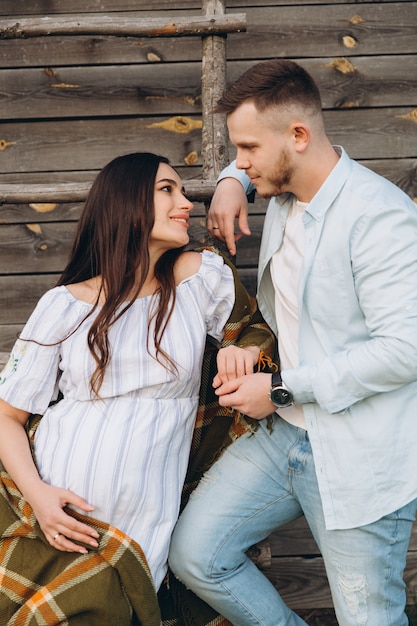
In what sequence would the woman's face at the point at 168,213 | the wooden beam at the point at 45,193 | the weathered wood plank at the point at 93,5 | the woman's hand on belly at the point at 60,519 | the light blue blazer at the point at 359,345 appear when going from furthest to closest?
the weathered wood plank at the point at 93,5, the wooden beam at the point at 45,193, the woman's face at the point at 168,213, the woman's hand on belly at the point at 60,519, the light blue blazer at the point at 359,345

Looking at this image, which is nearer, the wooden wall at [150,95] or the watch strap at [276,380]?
the watch strap at [276,380]

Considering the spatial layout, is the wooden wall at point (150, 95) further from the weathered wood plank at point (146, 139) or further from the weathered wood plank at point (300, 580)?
the weathered wood plank at point (300, 580)

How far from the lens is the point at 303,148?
211cm

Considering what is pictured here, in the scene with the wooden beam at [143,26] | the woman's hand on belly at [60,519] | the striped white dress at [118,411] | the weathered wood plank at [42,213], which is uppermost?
the wooden beam at [143,26]

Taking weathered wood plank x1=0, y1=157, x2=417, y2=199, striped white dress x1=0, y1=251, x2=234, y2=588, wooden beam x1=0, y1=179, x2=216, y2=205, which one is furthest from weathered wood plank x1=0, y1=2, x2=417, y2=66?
striped white dress x1=0, y1=251, x2=234, y2=588

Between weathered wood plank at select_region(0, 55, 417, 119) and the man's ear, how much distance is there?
1.20 meters

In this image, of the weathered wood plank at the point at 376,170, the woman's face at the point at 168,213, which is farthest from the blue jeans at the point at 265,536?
the weathered wood plank at the point at 376,170

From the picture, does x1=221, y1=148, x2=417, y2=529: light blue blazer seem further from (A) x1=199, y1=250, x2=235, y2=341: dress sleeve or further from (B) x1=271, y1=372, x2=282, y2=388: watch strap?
(A) x1=199, y1=250, x2=235, y2=341: dress sleeve

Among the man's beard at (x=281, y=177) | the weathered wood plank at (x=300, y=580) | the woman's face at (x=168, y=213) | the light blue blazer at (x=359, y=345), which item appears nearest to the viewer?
the light blue blazer at (x=359, y=345)

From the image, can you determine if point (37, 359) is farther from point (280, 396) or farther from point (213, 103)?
point (213, 103)

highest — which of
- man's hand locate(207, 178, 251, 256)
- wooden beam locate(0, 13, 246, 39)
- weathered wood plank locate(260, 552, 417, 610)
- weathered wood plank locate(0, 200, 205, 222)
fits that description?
wooden beam locate(0, 13, 246, 39)

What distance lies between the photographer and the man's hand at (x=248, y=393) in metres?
2.06

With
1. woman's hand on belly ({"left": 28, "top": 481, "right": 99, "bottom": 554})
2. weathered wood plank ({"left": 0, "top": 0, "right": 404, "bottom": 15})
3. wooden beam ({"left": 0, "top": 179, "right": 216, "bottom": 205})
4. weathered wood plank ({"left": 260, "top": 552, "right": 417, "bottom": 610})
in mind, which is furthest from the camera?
weathered wood plank ({"left": 260, "top": 552, "right": 417, "bottom": 610})

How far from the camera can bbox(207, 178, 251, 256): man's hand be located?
7.64ft
